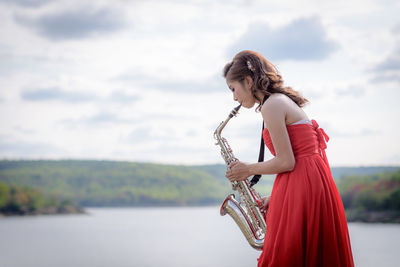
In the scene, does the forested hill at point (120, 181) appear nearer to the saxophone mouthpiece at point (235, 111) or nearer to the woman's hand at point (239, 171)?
the saxophone mouthpiece at point (235, 111)

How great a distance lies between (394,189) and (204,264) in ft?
109

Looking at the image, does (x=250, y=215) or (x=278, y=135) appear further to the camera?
(x=250, y=215)

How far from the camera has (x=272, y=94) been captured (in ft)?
10.0

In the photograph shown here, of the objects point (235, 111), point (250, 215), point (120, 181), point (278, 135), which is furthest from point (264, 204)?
point (120, 181)

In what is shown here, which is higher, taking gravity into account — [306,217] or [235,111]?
[235,111]

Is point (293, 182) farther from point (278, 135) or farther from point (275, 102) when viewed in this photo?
point (275, 102)

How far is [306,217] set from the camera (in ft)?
9.69

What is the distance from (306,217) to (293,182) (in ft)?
0.70

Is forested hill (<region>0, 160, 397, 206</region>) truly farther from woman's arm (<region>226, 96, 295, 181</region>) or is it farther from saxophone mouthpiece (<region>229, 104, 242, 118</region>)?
woman's arm (<region>226, 96, 295, 181</region>)

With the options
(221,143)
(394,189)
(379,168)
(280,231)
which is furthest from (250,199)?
(379,168)

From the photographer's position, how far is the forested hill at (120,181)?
256 feet

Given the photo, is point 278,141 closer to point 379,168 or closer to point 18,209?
point 379,168

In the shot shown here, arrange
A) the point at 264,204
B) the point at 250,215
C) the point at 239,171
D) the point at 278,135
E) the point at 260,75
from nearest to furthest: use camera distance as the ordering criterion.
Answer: the point at 278,135 → the point at 260,75 → the point at 239,171 → the point at 264,204 → the point at 250,215

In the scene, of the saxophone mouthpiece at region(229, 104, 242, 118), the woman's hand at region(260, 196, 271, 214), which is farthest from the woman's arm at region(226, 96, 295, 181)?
the saxophone mouthpiece at region(229, 104, 242, 118)
